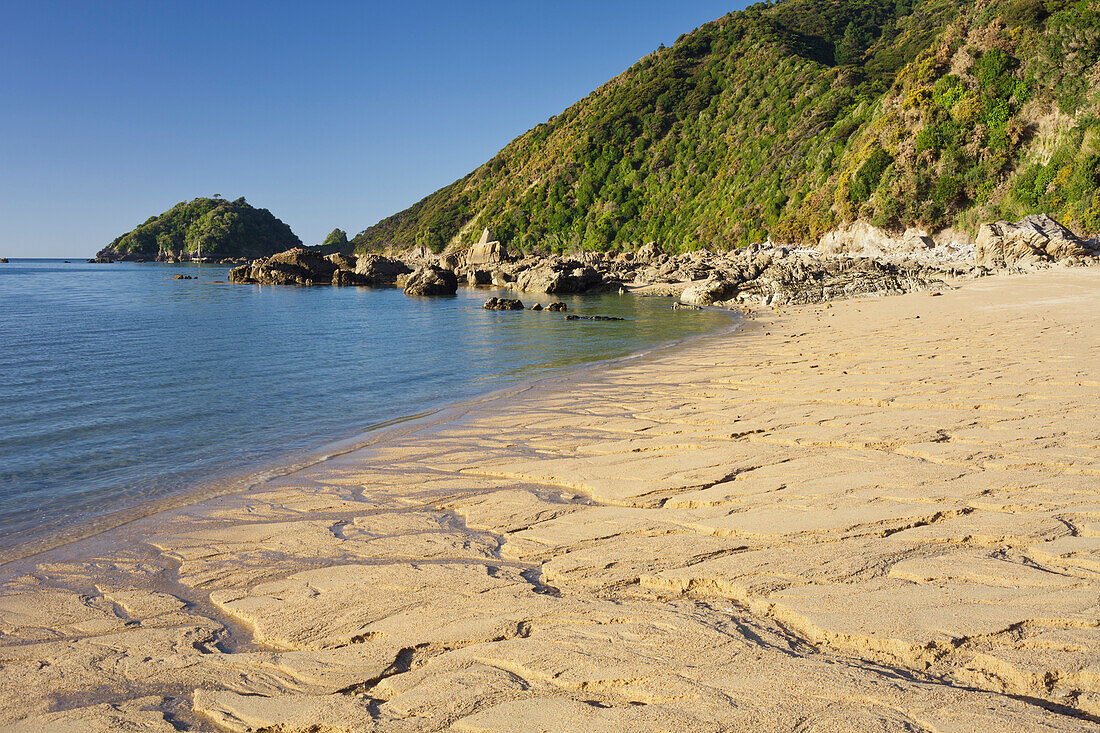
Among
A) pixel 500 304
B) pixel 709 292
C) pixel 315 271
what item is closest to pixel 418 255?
pixel 315 271

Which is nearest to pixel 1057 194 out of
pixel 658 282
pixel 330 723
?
pixel 658 282

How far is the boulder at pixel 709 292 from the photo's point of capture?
2747 cm

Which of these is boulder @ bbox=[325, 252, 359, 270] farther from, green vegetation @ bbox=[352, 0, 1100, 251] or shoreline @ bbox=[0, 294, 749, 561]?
shoreline @ bbox=[0, 294, 749, 561]

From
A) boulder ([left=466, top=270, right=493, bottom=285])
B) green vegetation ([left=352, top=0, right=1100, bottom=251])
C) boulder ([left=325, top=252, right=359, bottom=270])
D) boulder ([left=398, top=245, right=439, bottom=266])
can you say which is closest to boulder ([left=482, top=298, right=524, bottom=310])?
green vegetation ([left=352, top=0, right=1100, bottom=251])

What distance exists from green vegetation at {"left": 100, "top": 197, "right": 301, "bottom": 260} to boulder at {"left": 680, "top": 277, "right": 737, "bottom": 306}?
143489 mm

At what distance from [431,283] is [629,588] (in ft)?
130

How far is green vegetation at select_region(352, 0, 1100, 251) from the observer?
30.6 metres

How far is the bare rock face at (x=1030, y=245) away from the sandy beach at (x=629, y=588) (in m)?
18.5

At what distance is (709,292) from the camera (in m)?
27.5

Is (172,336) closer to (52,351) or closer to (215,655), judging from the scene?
(52,351)

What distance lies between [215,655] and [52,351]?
17.2 m

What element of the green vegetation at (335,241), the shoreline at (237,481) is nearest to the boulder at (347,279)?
the shoreline at (237,481)

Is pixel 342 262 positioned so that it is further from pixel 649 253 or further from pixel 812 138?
pixel 812 138

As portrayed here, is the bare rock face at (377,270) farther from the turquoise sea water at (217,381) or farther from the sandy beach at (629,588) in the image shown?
the sandy beach at (629,588)
